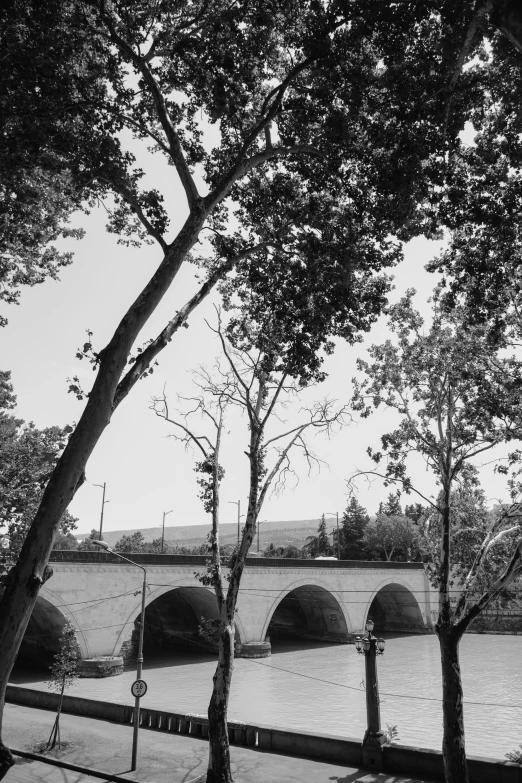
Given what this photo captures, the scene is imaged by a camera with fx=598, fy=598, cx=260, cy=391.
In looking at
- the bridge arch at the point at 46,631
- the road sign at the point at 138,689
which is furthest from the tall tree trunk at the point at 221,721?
the bridge arch at the point at 46,631

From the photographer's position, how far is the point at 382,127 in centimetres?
828

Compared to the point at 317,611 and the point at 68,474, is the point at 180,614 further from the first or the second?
the point at 68,474

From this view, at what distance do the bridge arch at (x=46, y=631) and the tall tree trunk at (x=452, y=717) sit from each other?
18042 millimetres

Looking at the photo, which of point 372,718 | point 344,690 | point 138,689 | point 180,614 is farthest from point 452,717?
point 180,614

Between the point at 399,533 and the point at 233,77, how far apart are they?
7450cm

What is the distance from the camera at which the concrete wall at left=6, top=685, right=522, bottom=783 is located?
12.3 metres

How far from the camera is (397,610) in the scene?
5559cm

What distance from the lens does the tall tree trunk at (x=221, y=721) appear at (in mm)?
11406

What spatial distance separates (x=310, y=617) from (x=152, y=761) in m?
37.6

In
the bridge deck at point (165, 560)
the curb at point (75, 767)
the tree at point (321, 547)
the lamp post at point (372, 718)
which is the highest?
the tree at point (321, 547)

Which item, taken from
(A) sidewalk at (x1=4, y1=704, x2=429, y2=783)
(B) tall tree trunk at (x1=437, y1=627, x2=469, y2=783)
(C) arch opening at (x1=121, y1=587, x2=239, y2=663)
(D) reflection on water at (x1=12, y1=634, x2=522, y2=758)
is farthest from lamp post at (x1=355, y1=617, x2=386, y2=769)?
(C) arch opening at (x1=121, y1=587, x2=239, y2=663)

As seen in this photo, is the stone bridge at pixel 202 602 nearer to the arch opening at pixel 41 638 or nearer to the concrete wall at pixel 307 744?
the arch opening at pixel 41 638

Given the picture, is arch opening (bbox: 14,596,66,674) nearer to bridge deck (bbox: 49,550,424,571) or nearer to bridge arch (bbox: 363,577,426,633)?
bridge deck (bbox: 49,550,424,571)

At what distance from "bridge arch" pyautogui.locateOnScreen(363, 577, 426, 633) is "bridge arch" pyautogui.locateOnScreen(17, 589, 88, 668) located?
28295 mm
